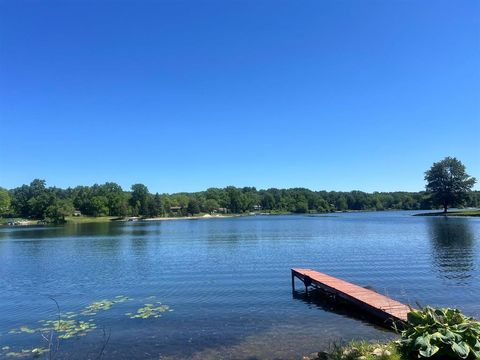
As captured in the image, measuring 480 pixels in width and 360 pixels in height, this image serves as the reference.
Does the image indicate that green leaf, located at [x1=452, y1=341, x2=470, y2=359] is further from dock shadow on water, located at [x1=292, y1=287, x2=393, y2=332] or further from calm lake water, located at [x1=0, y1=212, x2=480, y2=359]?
dock shadow on water, located at [x1=292, y1=287, x2=393, y2=332]

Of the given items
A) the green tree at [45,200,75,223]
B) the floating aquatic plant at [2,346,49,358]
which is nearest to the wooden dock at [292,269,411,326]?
the floating aquatic plant at [2,346,49,358]

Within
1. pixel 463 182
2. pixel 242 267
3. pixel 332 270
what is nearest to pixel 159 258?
pixel 242 267

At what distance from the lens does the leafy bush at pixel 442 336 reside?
8.30 m

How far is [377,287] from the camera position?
21781 millimetres

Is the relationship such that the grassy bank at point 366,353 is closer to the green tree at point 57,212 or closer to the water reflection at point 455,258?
the water reflection at point 455,258

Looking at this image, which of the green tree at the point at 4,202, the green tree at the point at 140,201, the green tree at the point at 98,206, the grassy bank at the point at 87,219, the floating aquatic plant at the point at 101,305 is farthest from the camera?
the green tree at the point at 140,201

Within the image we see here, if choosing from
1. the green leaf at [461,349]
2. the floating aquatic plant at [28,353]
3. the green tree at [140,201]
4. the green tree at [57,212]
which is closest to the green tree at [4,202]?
the green tree at [57,212]

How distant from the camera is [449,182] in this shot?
12450cm

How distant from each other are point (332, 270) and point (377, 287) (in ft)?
→ 21.0

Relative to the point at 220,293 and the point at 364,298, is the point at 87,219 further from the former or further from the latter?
the point at 364,298

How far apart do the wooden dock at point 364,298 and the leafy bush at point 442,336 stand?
2054mm

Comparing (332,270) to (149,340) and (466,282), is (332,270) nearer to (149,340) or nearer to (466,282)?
(466,282)

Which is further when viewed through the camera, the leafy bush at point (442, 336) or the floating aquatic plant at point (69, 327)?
the floating aquatic plant at point (69, 327)

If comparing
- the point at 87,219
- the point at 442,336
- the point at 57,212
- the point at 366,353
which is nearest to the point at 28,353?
the point at 366,353
